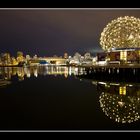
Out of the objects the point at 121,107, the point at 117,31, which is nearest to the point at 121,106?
the point at 121,107

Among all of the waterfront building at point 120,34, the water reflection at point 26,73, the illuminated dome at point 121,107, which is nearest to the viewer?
the illuminated dome at point 121,107

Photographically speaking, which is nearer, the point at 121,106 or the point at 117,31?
the point at 121,106

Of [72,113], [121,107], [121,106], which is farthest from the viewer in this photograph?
[121,106]

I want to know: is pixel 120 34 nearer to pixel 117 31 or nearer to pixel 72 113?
pixel 117 31

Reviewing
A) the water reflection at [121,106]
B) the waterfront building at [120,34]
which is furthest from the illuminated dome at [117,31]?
the water reflection at [121,106]

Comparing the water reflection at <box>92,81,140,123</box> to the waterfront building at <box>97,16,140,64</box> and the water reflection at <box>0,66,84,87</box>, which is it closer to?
the water reflection at <box>0,66,84,87</box>

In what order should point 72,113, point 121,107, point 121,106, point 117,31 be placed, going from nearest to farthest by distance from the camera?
point 72,113 < point 121,107 < point 121,106 < point 117,31

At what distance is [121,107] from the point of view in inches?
410

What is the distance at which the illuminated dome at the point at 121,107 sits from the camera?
9.01 meters

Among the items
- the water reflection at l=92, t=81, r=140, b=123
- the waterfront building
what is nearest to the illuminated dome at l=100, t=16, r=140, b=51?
the waterfront building

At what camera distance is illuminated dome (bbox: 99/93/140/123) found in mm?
9008

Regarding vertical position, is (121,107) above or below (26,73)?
below

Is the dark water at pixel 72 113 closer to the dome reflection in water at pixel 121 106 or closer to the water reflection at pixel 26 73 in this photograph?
the dome reflection in water at pixel 121 106

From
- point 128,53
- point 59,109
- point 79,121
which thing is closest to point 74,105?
point 59,109
